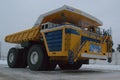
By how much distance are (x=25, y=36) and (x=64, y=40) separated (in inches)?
146

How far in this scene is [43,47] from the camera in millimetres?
12156

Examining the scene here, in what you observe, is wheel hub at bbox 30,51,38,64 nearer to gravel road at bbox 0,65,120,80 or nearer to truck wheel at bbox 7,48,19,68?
gravel road at bbox 0,65,120,80

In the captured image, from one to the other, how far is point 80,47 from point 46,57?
6.09 feet

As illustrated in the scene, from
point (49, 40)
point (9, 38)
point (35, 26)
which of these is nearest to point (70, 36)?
point (49, 40)

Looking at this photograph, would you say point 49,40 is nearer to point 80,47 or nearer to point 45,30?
point 45,30

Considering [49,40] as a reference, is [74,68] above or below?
below

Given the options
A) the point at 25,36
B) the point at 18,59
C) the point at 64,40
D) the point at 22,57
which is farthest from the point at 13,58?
the point at 64,40

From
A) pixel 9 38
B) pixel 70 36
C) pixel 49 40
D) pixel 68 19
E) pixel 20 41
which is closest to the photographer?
pixel 70 36

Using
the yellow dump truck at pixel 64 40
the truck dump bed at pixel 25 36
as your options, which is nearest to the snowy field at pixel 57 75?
the yellow dump truck at pixel 64 40

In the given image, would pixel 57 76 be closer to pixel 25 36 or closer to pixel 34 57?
pixel 34 57

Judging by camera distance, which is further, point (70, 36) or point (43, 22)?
point (43, 22)

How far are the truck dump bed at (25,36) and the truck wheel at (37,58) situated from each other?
54 centimetres

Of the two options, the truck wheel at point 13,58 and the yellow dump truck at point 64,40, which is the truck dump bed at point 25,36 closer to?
the yellow dump truck at point 64,40

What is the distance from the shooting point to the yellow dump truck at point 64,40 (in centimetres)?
1070
